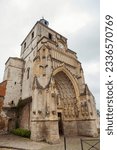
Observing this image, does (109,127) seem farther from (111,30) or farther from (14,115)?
(14,115)

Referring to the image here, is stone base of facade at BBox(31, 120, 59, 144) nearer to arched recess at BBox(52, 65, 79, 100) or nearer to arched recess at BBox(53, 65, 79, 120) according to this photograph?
arched recess at BBox(53, 65, 79, 120)

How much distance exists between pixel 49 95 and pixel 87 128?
246 inches

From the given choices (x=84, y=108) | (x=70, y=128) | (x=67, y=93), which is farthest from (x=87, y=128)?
(x=67, y=93)

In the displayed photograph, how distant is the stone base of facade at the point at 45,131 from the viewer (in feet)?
34.1

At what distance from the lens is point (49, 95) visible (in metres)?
11.7

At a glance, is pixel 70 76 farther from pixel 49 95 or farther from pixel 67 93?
pixel 49 95

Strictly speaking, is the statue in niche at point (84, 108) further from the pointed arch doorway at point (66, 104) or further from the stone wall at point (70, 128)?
the stone wall at point (70, 128)

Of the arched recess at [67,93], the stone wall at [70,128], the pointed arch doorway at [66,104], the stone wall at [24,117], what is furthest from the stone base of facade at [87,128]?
the stone wall at [24,117]

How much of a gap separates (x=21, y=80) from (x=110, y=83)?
17.9 meters

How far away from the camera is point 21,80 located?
19625 millimetres

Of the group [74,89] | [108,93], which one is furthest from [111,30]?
[74,89]

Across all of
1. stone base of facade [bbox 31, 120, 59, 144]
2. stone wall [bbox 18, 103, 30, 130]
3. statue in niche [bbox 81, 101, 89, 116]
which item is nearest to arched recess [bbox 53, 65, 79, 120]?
statue in niche [bbox 81, 101, 89, 116]

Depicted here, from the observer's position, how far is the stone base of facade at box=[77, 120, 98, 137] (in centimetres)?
1385

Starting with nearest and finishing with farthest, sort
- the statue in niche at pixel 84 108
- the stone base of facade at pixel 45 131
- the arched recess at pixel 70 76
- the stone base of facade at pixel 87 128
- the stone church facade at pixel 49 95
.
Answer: the stone base of facade at pixel 45 131, the stone church facade at pixel 49 95, the stone base of facade at pixel 87 128, the statue in niche at pixel 84 108, the arched recess at pixel 70 76
